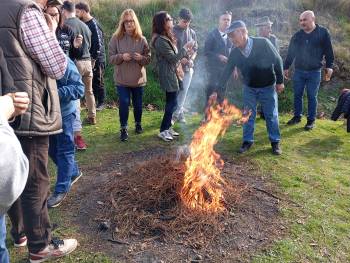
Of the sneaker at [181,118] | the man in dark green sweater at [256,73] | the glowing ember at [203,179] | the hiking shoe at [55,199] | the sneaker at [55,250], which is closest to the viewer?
the sneaker at [55,250]

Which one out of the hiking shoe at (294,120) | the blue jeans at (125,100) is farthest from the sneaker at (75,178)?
the hiking shoe at (294,120)

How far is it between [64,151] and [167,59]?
273 cm

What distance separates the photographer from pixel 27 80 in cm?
312

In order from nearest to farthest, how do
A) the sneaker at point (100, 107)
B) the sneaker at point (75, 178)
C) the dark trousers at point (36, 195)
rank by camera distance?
the dark trousers at point (36, 195) < the sneaker at point (75, 178) < the sneaker at point (100, 107)

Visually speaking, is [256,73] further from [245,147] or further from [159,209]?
[159,209]

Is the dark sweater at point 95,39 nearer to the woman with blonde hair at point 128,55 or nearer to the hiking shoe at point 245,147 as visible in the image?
the woman with blonde hair at point 128,55

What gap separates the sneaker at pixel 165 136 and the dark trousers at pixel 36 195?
361 centimetres

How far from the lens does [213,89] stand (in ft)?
26.3

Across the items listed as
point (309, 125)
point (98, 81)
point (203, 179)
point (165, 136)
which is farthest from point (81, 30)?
point (309, 125)

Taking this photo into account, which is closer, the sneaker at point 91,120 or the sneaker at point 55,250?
the sneaker at point 55,250

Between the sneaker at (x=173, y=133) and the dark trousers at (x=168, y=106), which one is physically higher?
the dark trousers at (x=168, y=106)

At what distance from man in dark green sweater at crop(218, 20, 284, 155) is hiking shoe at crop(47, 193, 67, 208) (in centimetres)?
320

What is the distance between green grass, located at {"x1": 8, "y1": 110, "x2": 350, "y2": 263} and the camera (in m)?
3.96

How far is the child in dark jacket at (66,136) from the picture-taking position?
4328 mm
